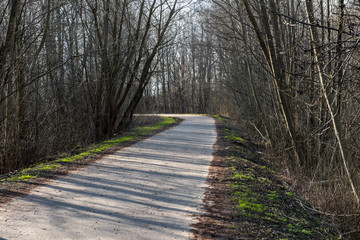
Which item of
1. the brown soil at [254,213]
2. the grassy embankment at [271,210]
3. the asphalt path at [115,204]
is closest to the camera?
the asphalt path at [115,204]

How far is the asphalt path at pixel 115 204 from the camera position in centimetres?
505

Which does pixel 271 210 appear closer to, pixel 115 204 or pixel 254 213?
pixel 254 213

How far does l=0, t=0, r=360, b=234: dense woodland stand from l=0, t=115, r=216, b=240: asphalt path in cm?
253

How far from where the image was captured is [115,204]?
6.27 metres

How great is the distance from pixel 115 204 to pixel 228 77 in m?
21.2

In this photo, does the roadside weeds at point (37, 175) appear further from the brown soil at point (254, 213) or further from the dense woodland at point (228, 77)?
the brown soil at point (254, 213)

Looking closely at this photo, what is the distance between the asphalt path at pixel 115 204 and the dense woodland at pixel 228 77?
8.30ft

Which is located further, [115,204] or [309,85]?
[309,85]

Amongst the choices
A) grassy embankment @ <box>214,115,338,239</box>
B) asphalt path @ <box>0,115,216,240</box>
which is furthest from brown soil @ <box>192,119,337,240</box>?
asphalt path @ <box>0,115,216,240</box>

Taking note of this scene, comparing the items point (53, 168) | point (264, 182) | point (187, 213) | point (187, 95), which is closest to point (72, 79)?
point (53, 168)

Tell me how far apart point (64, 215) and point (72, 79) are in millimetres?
14045

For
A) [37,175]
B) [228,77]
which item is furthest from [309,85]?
[228,77]

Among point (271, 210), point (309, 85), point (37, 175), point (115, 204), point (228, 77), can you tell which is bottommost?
point (271, 210)

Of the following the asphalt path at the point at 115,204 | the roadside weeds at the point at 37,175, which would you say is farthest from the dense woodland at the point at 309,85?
the roadside weeds at the point at 37,175
